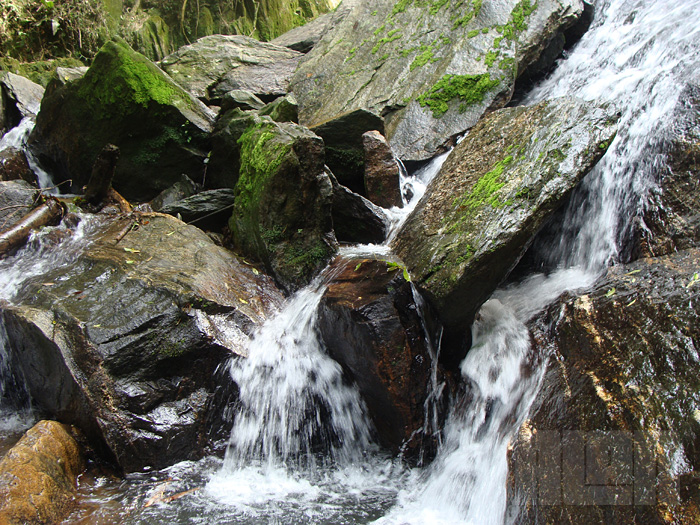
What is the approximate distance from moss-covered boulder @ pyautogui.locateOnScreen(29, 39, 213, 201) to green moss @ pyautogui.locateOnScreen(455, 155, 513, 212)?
4875 mm

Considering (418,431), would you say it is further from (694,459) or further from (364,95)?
(364,95)


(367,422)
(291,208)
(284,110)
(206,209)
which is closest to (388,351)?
(367,422)

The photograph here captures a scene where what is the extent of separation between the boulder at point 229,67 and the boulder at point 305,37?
842mm

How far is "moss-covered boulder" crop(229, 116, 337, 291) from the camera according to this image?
5.18m

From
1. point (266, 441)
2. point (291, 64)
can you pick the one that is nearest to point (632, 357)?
point (266, 441)

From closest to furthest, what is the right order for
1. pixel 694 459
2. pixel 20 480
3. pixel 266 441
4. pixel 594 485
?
pixel 694 459
pixel 594 485
pixel 20 480
pixel 266 441

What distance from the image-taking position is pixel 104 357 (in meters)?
3.94

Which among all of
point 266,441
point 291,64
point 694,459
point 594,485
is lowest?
point 266,441

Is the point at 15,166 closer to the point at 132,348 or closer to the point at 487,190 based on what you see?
the point at 132,348

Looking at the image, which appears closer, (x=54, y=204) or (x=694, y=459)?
(x=694, y=459)

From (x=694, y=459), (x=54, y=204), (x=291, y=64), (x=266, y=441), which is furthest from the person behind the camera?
(x=291, y=64)

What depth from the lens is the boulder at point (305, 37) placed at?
12.5 meters

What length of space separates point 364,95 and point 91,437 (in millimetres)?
7339

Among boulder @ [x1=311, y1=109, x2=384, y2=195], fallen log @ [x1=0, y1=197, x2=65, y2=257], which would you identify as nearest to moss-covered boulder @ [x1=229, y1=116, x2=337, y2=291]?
boulder @ [x1=311, y1=109, x2=384, y2=195]
